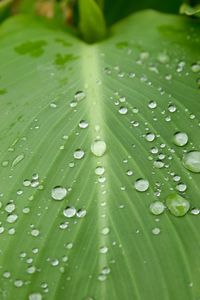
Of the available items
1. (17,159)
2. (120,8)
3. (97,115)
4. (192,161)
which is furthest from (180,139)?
(120,8)

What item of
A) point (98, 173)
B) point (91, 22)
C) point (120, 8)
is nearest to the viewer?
point (98, 173)

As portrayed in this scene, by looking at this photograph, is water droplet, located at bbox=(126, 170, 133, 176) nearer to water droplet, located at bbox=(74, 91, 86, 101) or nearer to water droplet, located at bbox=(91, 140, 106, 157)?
water droplet, located at bbox=(91, 140, 106, 157)

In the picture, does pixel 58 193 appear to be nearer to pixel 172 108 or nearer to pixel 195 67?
pixel 172 108

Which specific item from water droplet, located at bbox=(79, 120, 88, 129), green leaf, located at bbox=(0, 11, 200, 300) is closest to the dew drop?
green leaf, located at bbox=(0, 11, 200, 300)

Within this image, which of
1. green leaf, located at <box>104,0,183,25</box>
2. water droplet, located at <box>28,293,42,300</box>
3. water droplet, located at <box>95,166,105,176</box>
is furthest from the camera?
green leaf, located at <box>104,0,183,25</box>

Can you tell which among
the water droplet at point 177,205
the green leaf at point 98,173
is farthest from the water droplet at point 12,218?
the water droplet at point 177,205

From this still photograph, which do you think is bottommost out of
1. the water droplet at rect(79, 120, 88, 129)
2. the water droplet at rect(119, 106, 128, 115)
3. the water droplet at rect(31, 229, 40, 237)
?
the water droplet at rect(31, 229, 40, 237)

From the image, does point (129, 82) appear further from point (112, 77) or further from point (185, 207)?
point (185, 207)
